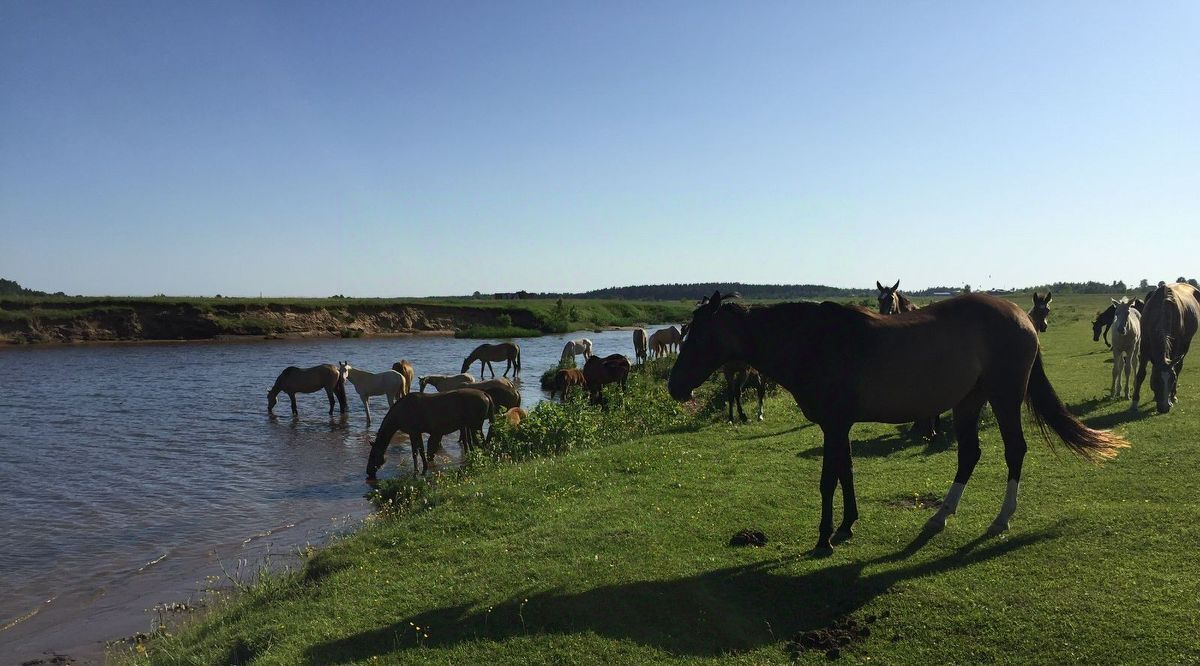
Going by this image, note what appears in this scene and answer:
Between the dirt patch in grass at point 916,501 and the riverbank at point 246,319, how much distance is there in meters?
53.0

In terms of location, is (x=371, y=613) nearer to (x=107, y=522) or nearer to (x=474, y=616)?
(x=474, y=616)

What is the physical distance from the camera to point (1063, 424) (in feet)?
20.7

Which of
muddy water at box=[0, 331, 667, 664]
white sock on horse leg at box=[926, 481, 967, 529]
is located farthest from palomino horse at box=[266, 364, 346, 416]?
white sock on horse leg at box=[926, 481, 967, 529]

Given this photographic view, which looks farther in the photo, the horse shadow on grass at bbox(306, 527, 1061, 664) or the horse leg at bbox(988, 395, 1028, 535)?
the horse leg at bbox(988, 395, 1028, 535)

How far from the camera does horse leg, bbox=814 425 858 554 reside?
5824 mm

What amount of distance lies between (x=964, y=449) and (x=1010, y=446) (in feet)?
1.25

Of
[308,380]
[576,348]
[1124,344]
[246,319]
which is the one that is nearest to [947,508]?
[1124,344]

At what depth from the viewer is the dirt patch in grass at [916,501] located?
7164mm

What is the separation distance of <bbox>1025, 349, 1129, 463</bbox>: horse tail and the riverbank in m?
54.2

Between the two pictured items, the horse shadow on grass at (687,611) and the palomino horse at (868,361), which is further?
the palomino horse at (868,361)

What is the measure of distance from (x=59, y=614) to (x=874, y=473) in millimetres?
9672

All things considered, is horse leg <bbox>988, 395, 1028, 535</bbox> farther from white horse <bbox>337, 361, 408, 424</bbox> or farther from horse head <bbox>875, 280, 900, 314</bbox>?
white horse <bbox>337, 361, 408, 424</bbox>

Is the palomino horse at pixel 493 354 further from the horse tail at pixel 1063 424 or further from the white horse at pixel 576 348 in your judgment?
the horse tail at pixel 1063 424

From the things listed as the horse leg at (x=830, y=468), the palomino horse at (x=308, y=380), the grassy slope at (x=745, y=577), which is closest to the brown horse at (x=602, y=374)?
the palomino horse at (x=308, y=380)
